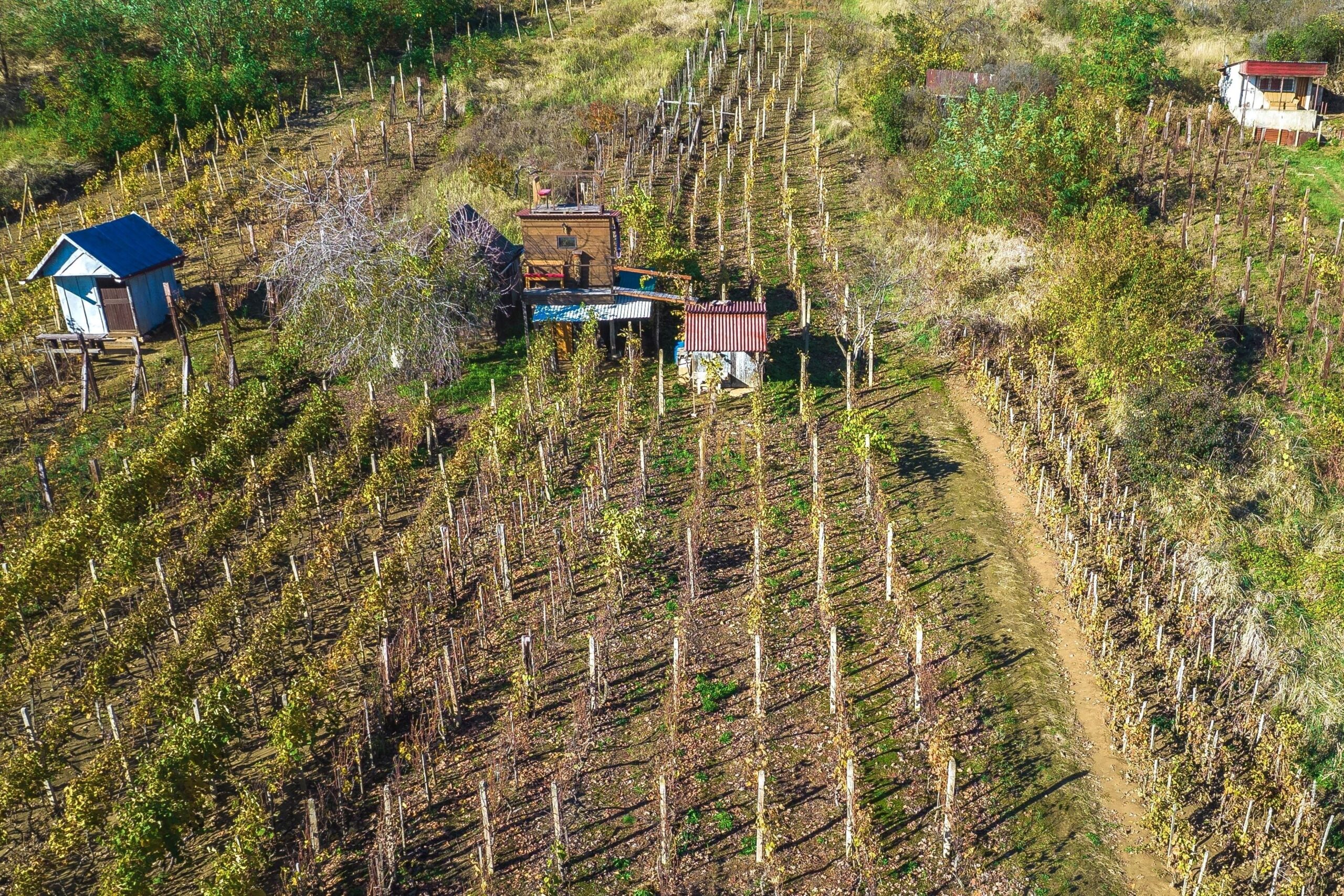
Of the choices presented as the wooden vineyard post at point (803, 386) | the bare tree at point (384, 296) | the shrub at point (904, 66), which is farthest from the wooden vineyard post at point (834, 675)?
the shrub at point (904, 66)

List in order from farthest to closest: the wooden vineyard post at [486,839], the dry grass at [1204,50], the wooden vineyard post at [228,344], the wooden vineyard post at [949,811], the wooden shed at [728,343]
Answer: the dry grass at [1204,50] → the wooden vineyard post at [228,344] → the wooden shed at [728,343] → the wooden vineyard post at [949,811] → the wooden vineyard post at [486,839]

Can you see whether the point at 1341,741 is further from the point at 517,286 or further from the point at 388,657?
the point at 517,286

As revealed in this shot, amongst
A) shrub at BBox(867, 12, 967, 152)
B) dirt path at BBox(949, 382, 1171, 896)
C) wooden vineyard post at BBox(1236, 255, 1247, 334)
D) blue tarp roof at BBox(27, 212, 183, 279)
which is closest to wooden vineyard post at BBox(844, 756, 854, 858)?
dirt path at BBox(949, 382, 1171, 896)

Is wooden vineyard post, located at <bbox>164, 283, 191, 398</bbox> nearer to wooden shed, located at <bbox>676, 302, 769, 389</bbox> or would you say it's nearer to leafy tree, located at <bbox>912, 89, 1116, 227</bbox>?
wooden shed, located at <bbox>676, 302, 769, 389</bbox>

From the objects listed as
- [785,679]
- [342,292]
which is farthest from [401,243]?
[785,679]

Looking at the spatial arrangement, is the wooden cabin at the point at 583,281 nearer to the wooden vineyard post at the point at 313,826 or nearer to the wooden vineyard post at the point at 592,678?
the wooden vineyard post at the point at 592,678

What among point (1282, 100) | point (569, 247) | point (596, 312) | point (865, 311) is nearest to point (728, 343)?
point (596, 312)

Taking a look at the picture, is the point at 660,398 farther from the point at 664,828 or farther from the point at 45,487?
the point at 45,487
